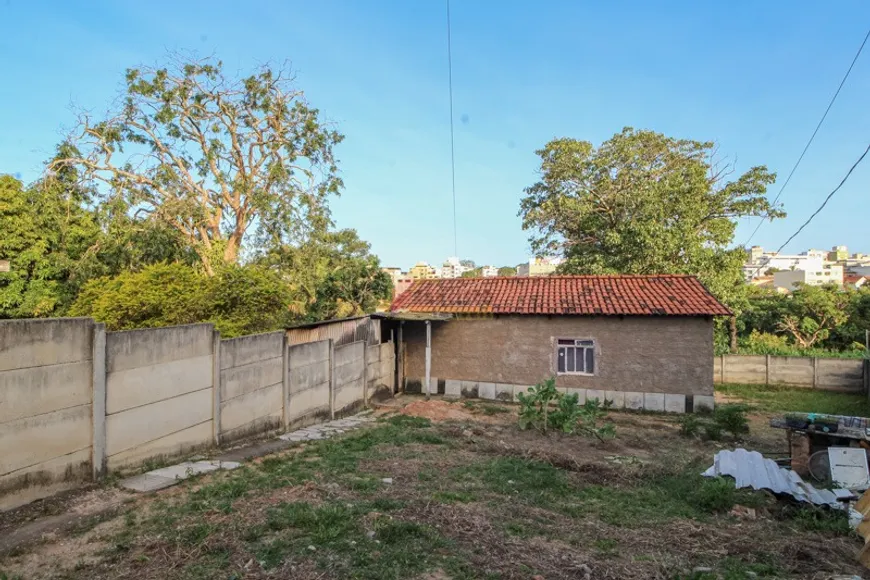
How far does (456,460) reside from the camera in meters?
8.05

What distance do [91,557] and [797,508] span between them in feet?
24.7

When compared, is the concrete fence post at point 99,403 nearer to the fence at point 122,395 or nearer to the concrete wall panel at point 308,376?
the fence at point 122,395

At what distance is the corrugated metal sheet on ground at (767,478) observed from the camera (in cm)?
628

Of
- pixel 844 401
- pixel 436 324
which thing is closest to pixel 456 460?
pixel 436 324

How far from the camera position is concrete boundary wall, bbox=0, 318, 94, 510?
518 centimetres

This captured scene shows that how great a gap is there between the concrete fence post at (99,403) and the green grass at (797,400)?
53.6ft

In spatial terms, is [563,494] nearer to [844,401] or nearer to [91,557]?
[91,557]

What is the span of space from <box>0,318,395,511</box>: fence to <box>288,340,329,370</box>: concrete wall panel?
40mm

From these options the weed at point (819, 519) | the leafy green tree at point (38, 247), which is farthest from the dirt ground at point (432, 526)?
the leafy green tree at point (38, 247)

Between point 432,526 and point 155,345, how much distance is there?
465cm

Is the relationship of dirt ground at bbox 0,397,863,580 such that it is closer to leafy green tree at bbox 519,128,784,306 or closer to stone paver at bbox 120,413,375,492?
stone paver at bbox 120,413,375,492

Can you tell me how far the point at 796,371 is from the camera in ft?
61.4

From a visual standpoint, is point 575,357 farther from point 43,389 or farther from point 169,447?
point 43,389

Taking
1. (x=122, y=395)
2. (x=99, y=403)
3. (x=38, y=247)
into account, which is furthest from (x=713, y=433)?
(x=38, y=247)
